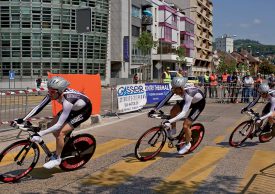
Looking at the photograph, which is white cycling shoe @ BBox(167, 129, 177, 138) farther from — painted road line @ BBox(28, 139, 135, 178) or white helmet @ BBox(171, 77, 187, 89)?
painted road line @ BBox(28, 139, 135, 178)

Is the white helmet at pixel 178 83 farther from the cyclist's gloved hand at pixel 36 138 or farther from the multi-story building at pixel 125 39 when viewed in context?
the multi-story building at pixel 125 39

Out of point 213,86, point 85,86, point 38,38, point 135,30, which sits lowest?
→ point 213,86

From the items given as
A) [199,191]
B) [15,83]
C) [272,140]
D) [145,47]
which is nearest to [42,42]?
[15,83]

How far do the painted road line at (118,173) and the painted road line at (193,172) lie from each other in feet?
2.11

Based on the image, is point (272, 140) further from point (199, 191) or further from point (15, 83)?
point (15, 83)

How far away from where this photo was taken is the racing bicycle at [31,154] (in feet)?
21.0

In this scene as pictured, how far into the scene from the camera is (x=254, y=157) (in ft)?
28.0

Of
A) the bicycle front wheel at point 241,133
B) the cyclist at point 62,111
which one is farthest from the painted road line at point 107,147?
the bicycle front wheel at point 241,133

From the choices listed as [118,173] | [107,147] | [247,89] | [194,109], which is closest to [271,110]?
[194,109]

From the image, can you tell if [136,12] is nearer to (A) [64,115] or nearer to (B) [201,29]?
(B) [201,29]

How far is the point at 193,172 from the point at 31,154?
8.93 ft

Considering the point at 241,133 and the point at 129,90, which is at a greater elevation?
the point at 129,90

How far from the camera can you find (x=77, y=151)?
7160 millimetres

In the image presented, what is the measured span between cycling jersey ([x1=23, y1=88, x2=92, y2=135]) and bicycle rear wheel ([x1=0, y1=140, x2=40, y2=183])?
0.34 meters
